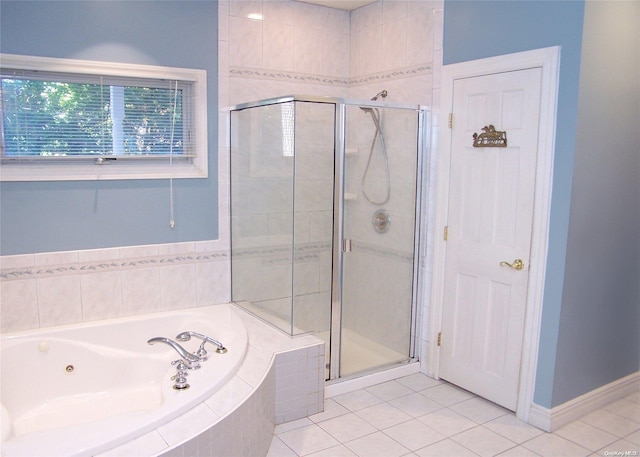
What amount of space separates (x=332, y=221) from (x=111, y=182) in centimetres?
132

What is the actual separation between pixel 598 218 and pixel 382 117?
136 centimetres

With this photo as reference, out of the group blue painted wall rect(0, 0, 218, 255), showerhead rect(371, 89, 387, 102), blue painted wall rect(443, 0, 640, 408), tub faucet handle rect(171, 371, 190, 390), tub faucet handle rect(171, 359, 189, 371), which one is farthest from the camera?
showerhead rect(371, 89, 387, 102)

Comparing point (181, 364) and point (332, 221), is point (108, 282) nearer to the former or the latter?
point (181, 364)

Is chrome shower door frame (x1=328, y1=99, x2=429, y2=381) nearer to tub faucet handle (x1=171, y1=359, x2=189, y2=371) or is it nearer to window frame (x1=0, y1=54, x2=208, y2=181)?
window frame (x1=0, y1=54, x2=208, y2=181)

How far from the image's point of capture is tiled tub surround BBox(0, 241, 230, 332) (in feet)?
9.75

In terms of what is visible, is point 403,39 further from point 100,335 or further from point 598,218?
point 100,335

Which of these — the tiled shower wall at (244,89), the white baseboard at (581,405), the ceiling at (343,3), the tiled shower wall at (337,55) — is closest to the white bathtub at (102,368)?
the tiled shower wall at (244,89)

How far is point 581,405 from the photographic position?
3.03 meters

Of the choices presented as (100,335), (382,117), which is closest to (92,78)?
(100,335)

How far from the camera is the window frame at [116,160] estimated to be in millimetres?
2891

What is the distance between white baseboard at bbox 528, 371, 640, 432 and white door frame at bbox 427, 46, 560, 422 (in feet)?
0.24

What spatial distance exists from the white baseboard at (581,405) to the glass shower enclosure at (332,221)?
0.95 metres

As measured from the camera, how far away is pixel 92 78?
121 inches

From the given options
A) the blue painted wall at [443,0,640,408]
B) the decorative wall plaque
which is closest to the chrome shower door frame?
the decorative wall plaque
